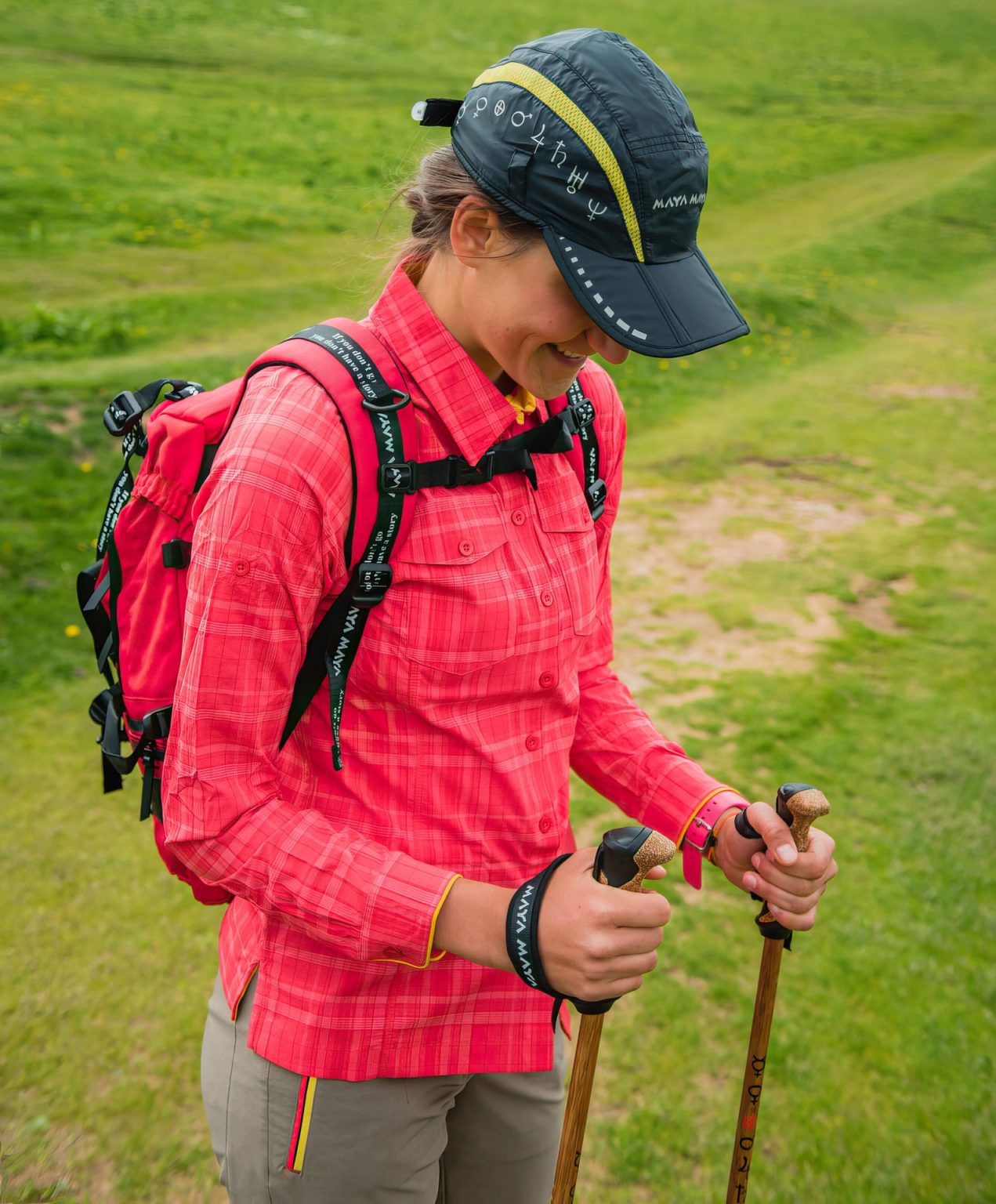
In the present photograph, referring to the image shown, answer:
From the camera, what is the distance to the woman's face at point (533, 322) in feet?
5.74

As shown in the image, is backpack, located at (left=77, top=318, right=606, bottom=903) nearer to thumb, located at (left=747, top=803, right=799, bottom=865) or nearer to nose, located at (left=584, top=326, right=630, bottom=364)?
nose, located at (left=584, top=326, right=630, bottom=364)

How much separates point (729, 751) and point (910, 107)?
2617 centimetres

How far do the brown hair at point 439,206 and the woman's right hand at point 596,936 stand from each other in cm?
104

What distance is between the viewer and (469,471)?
1.89 m

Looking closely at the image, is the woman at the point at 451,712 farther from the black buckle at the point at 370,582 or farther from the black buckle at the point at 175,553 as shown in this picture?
the black buckle at the point at 175,553

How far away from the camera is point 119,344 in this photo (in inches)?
412

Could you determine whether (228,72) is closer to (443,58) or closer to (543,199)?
(443,58)

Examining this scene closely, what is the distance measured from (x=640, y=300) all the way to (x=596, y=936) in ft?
3.24

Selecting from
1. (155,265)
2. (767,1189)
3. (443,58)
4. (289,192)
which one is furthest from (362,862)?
(443,58)

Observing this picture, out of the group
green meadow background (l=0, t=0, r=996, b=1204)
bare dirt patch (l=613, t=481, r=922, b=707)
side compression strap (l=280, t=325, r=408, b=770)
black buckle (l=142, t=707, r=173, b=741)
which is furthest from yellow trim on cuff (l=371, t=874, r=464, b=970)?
bare dirt patch (l=613, t=481, r=922, b=707)

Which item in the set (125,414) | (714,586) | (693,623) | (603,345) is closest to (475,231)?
(603,345)

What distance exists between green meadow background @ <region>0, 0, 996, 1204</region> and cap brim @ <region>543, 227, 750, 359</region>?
731 millimetres

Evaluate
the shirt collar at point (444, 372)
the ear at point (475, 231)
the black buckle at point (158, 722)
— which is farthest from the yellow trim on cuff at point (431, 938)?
the ear at point (475, 231)

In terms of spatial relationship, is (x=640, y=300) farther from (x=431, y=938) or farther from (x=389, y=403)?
(x=431, y=938)
